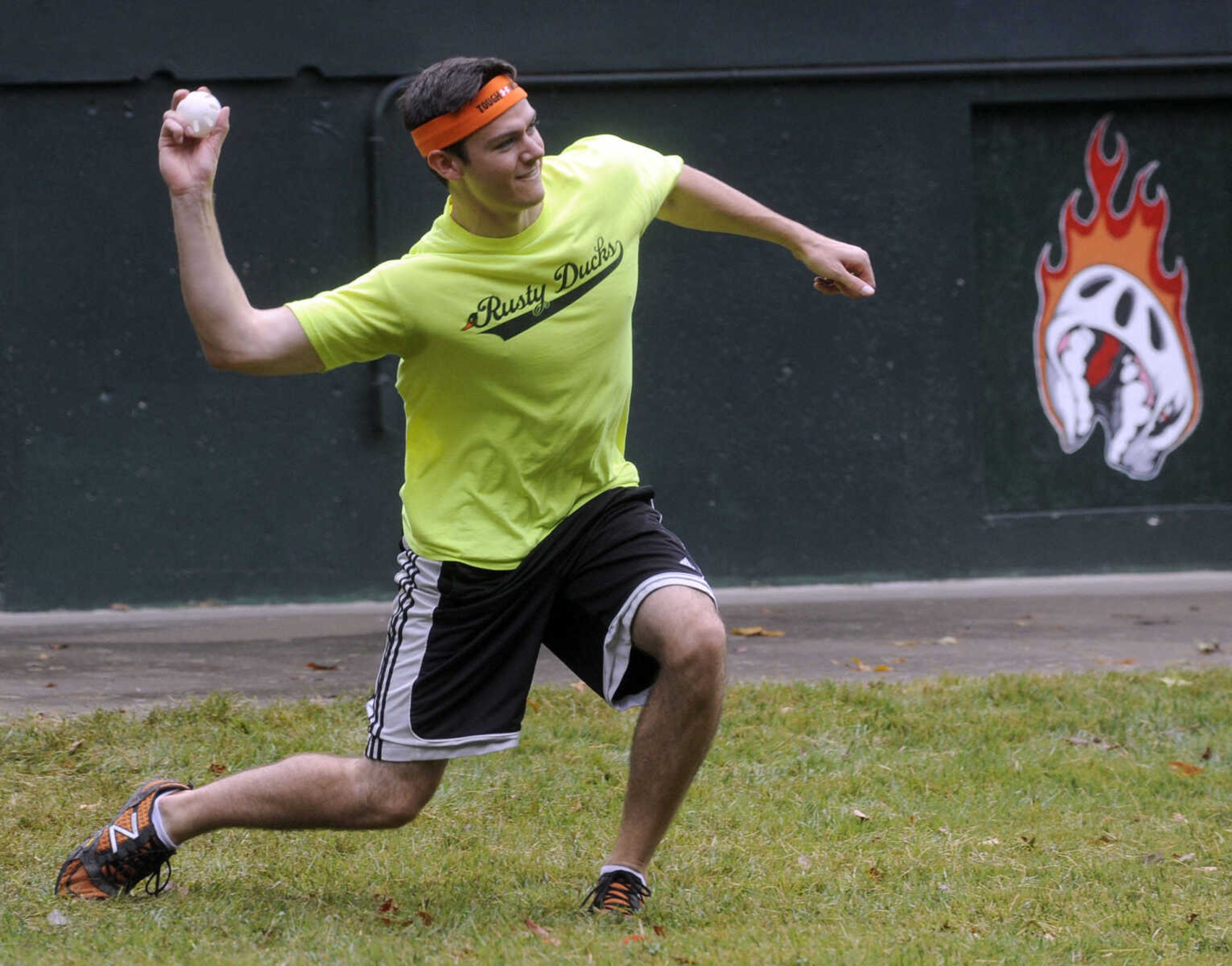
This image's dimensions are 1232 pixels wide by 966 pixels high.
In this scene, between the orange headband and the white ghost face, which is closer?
the orange headband

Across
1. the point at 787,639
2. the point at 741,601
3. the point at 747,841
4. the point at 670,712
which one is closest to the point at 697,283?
the point at 741,601

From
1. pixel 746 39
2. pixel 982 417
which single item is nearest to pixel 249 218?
pixel 746 39

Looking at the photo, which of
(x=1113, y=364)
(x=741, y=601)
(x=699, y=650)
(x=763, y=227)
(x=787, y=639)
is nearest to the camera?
(x=699, y=650)

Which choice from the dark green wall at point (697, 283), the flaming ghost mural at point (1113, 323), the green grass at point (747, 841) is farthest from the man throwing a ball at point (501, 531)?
the flaming ghost mural at point (1113, 323)

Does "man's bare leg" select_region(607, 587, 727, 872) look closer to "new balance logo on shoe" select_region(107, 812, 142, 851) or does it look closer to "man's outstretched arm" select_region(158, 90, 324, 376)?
"man's outstretched arm" select_region(158, 90, 324, 376)

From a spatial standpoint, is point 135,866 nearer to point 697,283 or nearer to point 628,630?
point 628,630

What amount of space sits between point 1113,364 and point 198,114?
Result: 739 cm

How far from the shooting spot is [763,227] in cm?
444

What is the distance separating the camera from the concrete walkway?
678 cm

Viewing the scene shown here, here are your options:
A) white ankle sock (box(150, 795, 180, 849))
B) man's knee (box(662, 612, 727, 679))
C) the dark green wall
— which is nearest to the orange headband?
man's knee (box(662, 612, 727, 679))

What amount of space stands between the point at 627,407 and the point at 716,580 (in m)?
5.12

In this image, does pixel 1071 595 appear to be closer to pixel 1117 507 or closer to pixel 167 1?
pixel 1117 507

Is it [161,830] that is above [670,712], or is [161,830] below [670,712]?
below

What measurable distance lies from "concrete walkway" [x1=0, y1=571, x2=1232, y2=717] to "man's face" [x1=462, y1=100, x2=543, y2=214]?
3.07 metres
